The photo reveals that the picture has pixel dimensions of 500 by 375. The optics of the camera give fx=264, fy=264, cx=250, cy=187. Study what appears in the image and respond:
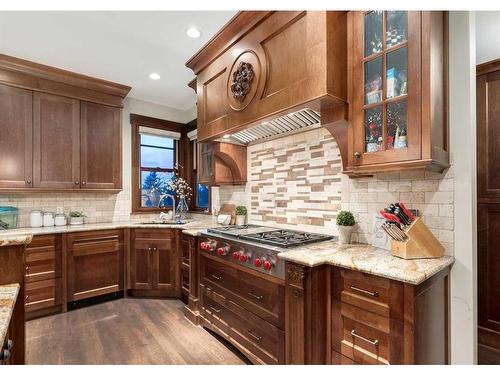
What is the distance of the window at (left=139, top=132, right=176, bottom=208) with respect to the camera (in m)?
4.05

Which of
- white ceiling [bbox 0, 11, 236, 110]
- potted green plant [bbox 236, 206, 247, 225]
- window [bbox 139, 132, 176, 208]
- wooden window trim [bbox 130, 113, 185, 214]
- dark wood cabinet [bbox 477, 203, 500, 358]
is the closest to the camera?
white ceiling [bbox 0, 11, 236, 110]

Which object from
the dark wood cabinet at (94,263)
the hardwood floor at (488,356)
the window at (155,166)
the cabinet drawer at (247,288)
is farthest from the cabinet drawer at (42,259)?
the hardwood floor at (488,356)

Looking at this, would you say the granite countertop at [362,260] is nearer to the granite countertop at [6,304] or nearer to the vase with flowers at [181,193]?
the granite countertop at [6,304]

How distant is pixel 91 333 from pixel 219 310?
4.07 ft

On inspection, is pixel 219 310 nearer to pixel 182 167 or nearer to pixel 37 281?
pixel 37 281

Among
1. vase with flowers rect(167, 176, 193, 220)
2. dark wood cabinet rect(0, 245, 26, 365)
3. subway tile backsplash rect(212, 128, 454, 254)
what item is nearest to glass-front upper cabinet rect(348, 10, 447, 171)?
subway tile backsplash rect(212, 128, 454, 254)

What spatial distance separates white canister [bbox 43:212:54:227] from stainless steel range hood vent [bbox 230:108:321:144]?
2.42 meters

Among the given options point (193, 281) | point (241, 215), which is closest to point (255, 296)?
point (193, 281)

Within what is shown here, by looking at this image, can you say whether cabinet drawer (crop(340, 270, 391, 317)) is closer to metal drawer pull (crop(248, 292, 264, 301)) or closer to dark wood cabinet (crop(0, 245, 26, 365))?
metal drawer pull (crop(248, 292, 264, 301))

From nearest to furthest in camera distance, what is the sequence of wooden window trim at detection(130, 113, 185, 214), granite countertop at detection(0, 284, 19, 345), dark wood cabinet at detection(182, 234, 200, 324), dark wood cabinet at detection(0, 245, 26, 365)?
granite countertop at detection(0, 284, 19, 345) < dark wood cabinet at detection(0, 245, 26, 365) < dark wood cabinet at detection(182, 234, 200, 324) < wooden window trim at detection(130, 113, 185, 214)

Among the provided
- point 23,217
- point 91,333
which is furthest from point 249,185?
point 23,217

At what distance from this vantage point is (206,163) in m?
3.23

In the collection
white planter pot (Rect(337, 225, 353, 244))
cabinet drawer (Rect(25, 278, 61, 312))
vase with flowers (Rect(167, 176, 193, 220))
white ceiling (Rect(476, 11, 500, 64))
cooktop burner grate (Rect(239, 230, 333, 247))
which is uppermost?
white ceiling (Rect(476, 11, 500, 64))

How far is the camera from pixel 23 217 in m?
3.12
